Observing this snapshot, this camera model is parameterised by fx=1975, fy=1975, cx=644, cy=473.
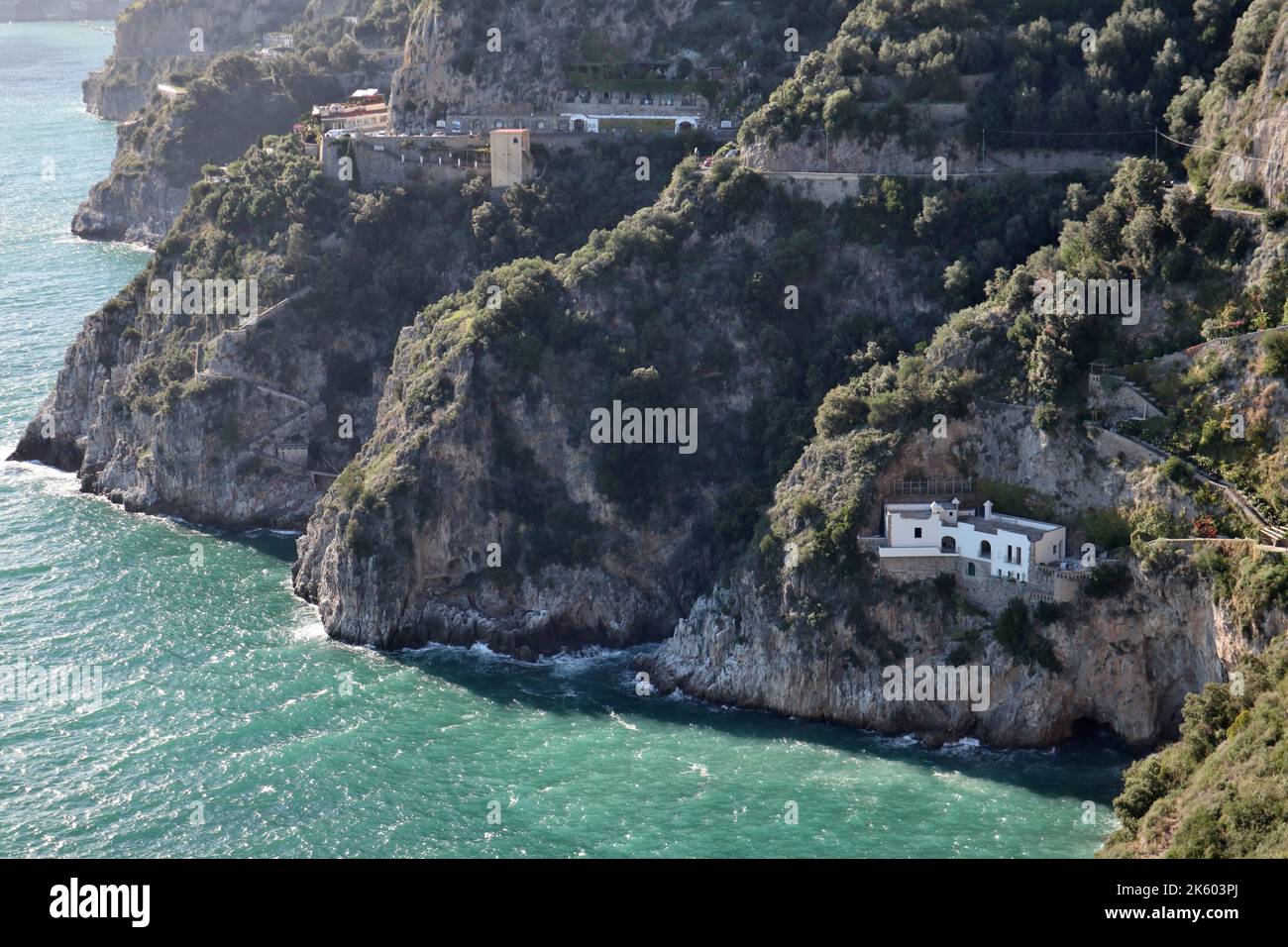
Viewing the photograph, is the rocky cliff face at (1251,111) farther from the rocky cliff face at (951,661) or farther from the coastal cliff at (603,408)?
the rocky cliff face at (951,661)

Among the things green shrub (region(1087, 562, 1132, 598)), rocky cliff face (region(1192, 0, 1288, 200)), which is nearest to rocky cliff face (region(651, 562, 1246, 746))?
green shrub (region(1087, 562, 1132, 598))

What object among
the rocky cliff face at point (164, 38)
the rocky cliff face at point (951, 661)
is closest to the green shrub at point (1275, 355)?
the rocky cliff face at point (951, 661)

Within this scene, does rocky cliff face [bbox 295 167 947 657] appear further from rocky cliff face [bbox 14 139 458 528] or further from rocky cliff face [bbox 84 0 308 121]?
rocky cliff face [bbox 84 0 308 121]

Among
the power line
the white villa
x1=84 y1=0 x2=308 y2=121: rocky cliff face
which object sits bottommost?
the white villa

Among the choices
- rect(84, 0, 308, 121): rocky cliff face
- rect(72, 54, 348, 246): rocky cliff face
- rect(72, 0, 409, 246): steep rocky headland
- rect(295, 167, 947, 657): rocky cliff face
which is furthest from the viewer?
rect(84, 0, 308, 121): rocky cliff face

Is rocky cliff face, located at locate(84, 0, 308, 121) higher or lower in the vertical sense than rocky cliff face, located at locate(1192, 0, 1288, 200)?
higher

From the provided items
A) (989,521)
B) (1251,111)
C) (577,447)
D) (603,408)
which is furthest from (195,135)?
(1251,111)

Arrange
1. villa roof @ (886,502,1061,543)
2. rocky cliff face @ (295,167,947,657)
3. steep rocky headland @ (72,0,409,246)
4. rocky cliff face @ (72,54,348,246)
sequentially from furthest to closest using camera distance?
1. rocky cliff face @ (72,54,348,246)
2. steep rocky headland @ (72,0,409,246)
3. rocky cliff face @ (295,167,947,657)
4. villa roof @ (886,502,1061,543)
